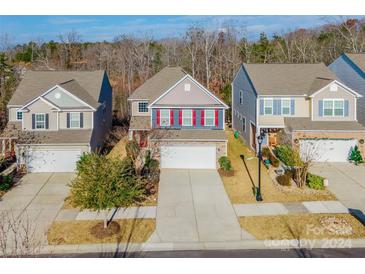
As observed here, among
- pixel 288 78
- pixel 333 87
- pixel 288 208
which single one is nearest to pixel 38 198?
pixel 288 208

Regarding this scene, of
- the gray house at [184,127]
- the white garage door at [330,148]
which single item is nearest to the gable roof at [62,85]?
the gray house at [184,127]

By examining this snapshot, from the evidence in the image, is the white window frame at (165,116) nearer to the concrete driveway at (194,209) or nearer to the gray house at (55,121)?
the concrete driveway at (194,209)

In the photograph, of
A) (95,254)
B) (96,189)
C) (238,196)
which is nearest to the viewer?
(95,254)

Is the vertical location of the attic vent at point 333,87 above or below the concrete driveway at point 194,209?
above

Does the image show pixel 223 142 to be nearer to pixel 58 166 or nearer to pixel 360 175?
pixel 360 175

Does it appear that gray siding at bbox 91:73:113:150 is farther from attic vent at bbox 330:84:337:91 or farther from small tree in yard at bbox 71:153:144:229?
attic vent at bbox 330:84:337:91

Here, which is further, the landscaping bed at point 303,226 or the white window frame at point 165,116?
the white window frame at point 165,116

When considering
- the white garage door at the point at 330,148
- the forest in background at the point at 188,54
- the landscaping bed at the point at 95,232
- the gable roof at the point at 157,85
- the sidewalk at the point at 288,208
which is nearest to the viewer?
the landscaping bed at the point at 95,232

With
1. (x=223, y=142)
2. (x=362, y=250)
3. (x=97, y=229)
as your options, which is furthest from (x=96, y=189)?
(x=223, y=142)
